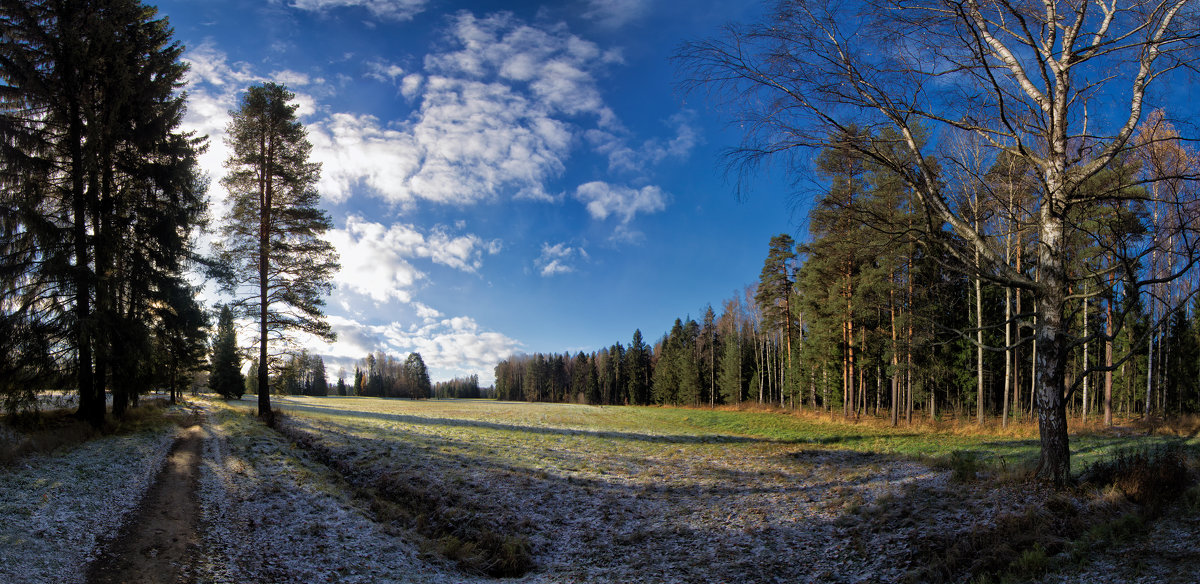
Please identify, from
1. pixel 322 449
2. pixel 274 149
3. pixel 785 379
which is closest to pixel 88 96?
pixel 274 149

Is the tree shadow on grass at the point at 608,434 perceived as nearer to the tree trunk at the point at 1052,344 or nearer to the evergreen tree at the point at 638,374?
Answer: the tree trunk at the point at 1052,344

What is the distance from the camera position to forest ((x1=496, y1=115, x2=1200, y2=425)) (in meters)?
8.43

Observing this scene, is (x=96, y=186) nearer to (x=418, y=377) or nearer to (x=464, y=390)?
(x=418, y=377)

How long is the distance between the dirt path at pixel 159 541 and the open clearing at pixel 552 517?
7cm

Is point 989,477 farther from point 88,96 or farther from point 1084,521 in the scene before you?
point 88,96

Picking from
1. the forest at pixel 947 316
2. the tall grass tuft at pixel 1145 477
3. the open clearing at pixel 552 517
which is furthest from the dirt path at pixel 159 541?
the tall grass tuft at pixel 1145 477

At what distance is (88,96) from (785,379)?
53.7 m

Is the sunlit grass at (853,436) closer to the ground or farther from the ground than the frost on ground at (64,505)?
closer to the ground

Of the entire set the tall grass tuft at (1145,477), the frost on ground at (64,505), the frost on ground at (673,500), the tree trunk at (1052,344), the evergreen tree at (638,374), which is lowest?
the evergreen tree at (638,374)

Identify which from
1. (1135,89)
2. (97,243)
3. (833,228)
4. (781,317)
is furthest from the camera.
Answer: (781,317)

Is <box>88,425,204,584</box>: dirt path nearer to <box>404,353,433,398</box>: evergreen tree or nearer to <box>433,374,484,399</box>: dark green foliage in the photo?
<box>404,353,433,398</box>: evergreen tree

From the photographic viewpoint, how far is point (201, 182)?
21766 mm

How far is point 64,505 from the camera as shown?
8.74m

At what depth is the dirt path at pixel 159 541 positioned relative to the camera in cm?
706
